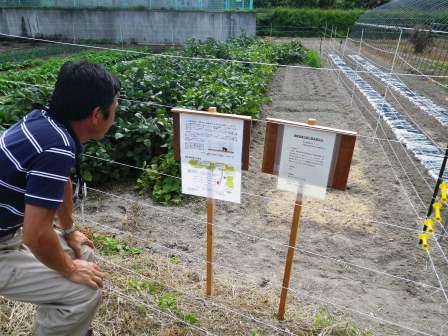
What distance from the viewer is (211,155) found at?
240 centimetres

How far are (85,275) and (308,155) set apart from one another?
129 cm

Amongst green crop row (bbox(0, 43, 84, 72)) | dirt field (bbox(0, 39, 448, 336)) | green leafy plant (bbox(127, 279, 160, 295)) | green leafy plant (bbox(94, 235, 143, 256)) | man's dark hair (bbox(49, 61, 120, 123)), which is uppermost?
man's dark hair (bbox(49, 61, 120, 123))

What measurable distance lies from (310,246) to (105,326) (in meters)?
2.01

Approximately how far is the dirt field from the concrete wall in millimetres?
19545

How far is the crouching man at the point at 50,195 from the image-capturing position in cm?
165

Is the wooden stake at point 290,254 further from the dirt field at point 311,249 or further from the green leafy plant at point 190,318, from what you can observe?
the green leafy plant at point 190,318

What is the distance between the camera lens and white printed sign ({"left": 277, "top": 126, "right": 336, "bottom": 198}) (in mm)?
2145

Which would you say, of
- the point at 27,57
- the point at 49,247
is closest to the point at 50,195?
the point at 49,247

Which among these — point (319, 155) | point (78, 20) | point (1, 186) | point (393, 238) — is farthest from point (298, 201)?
point (78, 20)

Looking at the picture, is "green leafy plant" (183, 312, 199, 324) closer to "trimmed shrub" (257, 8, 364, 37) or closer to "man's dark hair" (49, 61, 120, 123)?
"man's dark hair" (49, 61, 120, 123)

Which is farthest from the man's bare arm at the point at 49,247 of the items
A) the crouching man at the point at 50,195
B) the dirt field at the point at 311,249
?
the dirt field at the point at 311,249

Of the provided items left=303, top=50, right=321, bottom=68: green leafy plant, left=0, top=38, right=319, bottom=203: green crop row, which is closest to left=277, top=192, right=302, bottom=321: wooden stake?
left=0, top=38, right=319, bottom=203: green crop row

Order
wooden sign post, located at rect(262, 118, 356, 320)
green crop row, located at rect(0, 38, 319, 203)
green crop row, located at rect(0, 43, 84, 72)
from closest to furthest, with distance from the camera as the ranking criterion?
wooden sign post, located at rect(262, 118, 356, 320)
green crop row, located at rect(0, 38, 319, 203)
green crop row, located at rect(0, 43, 84, 72)

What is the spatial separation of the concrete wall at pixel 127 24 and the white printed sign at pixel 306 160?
2193 centimetres
